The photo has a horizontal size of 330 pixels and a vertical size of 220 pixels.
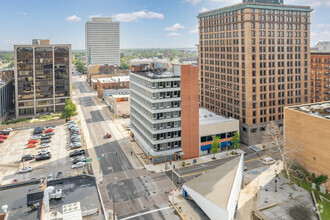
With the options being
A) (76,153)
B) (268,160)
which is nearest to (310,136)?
(268,160)

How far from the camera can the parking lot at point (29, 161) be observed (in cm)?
6944

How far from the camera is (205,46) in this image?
106 m

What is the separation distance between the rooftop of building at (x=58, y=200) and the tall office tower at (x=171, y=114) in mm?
29313

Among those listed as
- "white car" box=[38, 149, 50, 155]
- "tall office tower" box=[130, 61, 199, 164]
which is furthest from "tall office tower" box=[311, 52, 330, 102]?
"white car" box=[38, 149, 50, 155]

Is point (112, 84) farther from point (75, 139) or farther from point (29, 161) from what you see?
point (29, 161)

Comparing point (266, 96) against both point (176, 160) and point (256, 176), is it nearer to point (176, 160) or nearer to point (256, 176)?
point (256, 176)

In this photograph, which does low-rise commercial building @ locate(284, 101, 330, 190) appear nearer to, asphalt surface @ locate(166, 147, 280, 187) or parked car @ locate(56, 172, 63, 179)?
asphalt surface @ locate(166, 147, 280, 187)

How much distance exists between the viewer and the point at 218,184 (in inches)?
1949

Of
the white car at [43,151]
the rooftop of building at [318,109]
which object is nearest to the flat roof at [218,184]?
the rooftop of building at [318,109]

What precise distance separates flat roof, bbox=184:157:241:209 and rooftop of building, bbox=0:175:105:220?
767 inches

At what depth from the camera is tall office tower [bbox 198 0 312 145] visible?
275 ft

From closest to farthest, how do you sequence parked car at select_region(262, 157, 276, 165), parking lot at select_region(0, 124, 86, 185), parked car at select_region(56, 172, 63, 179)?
parked car at select_region(56, 172, 63, 179)
parking lot at select_region(0, 124, 86, 185)
parked car at select_region(262, 157, 276, 165)

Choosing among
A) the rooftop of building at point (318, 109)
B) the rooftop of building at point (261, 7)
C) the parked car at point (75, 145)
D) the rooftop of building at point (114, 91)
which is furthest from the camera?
the rooftop of building at point (114, 91)

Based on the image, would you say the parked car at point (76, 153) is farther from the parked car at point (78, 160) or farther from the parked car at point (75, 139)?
the parked car at point (75, 139)
